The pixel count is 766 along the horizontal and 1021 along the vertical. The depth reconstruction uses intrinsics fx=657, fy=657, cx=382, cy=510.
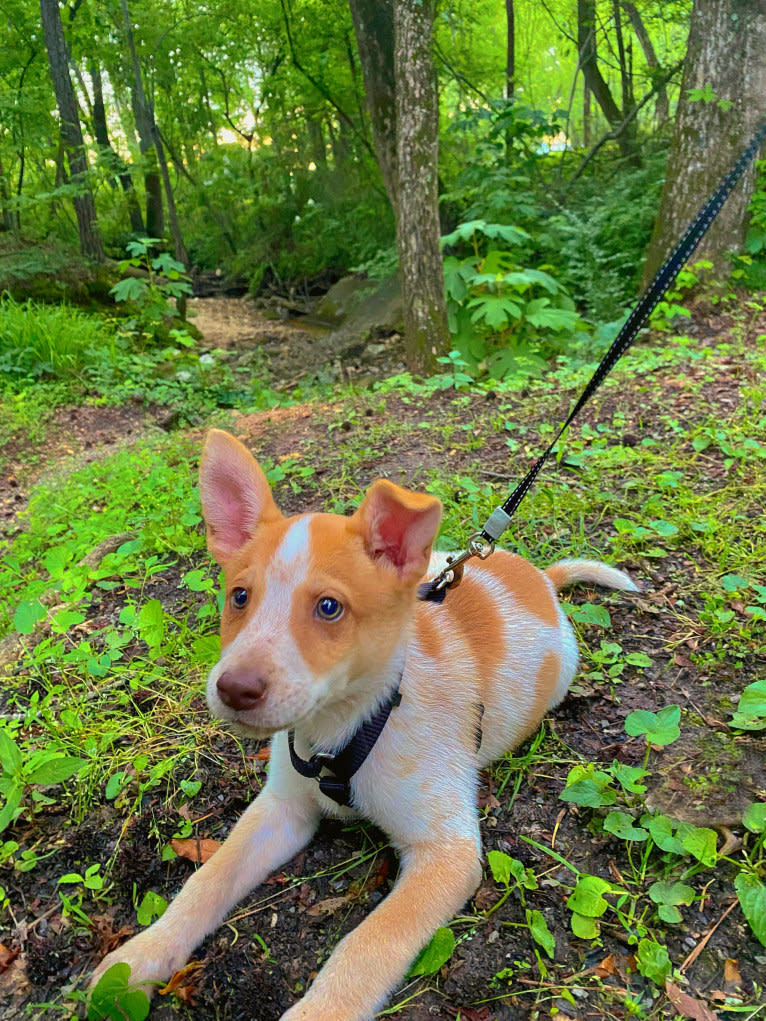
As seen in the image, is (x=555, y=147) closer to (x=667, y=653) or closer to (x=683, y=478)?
(x=683, y=478)

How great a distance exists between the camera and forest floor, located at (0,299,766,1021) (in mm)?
1728

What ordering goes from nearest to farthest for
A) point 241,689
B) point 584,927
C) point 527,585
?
point 241,689, point 584,927, point 527,585

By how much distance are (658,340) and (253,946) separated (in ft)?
22.1

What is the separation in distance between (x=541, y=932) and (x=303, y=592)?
1.11 m

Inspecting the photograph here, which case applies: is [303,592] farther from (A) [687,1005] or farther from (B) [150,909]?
(A) [687,1005]

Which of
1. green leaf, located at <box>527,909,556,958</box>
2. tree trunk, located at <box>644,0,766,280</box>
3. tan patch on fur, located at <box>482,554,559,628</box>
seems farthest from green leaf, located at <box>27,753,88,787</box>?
tree trunk, located at <box>644,0,766,280</box>

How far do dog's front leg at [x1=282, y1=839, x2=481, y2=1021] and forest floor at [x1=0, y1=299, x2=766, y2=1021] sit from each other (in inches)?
3.7

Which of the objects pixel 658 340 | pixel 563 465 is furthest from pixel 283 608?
pixel 658 340

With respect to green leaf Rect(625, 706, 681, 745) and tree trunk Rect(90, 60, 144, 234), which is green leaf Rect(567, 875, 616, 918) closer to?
green leaf Rect(625, 706, 681, 745)

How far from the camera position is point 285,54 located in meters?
14.5

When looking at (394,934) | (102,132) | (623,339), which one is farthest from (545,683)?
(102,132)

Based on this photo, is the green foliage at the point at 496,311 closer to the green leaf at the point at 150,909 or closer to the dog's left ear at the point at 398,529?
the dog's left ear at the point at 398,529

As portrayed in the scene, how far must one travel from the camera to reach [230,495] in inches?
81.4

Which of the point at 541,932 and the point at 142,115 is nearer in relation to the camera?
the point at 541,932
